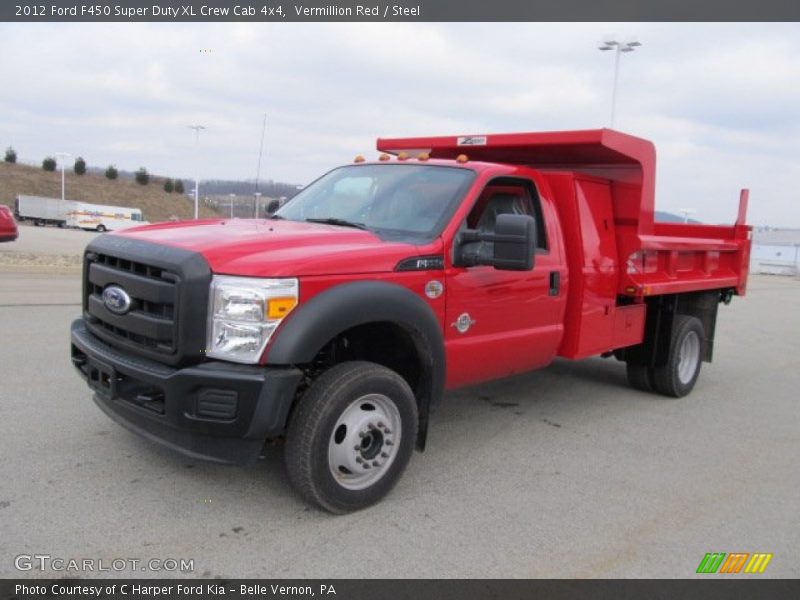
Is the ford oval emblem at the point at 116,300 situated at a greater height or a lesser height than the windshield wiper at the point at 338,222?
lesser

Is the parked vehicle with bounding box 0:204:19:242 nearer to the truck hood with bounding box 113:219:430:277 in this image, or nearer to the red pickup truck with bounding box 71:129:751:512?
the red pickup truck with bounding box 71:129:751:512

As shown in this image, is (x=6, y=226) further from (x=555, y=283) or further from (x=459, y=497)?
(x=459, y=497)

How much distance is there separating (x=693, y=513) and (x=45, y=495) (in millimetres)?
3699

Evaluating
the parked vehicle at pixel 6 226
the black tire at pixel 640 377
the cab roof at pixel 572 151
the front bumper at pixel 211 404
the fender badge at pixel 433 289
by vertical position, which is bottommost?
the black tire at pixel 640 377

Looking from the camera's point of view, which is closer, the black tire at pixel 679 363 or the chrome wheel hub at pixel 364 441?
the chrome wheel hub at pixel 364 441

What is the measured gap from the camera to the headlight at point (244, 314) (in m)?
3.31

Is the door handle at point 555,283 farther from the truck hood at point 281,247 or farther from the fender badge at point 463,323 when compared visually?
the truck hood at point 281,247

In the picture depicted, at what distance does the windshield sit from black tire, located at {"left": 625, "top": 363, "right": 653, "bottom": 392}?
11.1ft

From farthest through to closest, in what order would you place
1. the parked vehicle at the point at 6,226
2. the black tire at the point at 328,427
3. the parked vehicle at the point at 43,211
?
the parked vehicle at the point at 43,211, the parked vehicle at the point at 6,226, the black tire at the point at 328,427

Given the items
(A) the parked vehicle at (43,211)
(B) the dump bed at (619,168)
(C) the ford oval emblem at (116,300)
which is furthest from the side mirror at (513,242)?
(A) the parked vehicle at (43,211)

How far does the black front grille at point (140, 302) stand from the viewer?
3.39 meters

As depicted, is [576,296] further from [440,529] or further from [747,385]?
[747,385]

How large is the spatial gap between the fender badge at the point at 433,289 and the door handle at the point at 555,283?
1.24m
